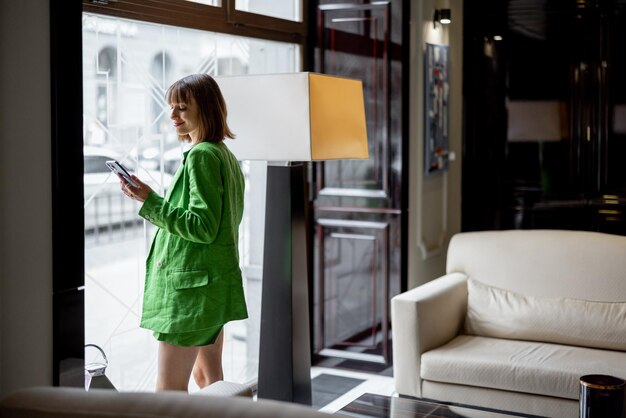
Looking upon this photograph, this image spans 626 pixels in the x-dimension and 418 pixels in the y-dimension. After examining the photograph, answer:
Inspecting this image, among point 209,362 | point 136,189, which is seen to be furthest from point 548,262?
point 136,189

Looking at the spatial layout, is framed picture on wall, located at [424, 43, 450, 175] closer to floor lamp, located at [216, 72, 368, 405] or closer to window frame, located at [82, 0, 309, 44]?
window frame, located at [82, 0, 309, 44]

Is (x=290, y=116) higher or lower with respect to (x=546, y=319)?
higher

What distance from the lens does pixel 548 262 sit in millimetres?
3846

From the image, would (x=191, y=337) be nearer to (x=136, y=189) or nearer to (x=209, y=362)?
(x=209, y=362)

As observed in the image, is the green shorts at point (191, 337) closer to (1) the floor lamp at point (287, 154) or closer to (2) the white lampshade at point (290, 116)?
(1) the floor lamp at point (287, 154)

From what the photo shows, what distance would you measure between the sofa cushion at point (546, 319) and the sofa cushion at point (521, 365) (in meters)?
0.05

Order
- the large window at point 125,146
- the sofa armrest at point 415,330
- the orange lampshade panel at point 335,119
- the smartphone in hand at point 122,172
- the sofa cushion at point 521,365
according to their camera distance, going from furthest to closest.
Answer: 1. the sofa armrest at point 415,330
2. the sofa cushion at point 521,365
3. the large window at point 125,146
4. the orange lampshade panel at point 335,119
5. the smartphone in hand at point 122,172

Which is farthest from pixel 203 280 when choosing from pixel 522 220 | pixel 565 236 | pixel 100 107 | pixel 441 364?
pixel 522 220

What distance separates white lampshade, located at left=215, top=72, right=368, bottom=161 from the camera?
2918mm

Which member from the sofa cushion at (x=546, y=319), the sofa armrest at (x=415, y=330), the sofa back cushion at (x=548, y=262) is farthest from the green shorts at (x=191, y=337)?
the sofa back cushion at (x=548, y=262)

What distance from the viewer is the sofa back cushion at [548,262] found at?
12.2 ft

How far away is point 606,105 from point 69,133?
3.24 meters

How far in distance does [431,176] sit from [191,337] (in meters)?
2.42

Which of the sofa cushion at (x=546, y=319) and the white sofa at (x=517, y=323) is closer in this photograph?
the white sofa at (x=517, y=323)
